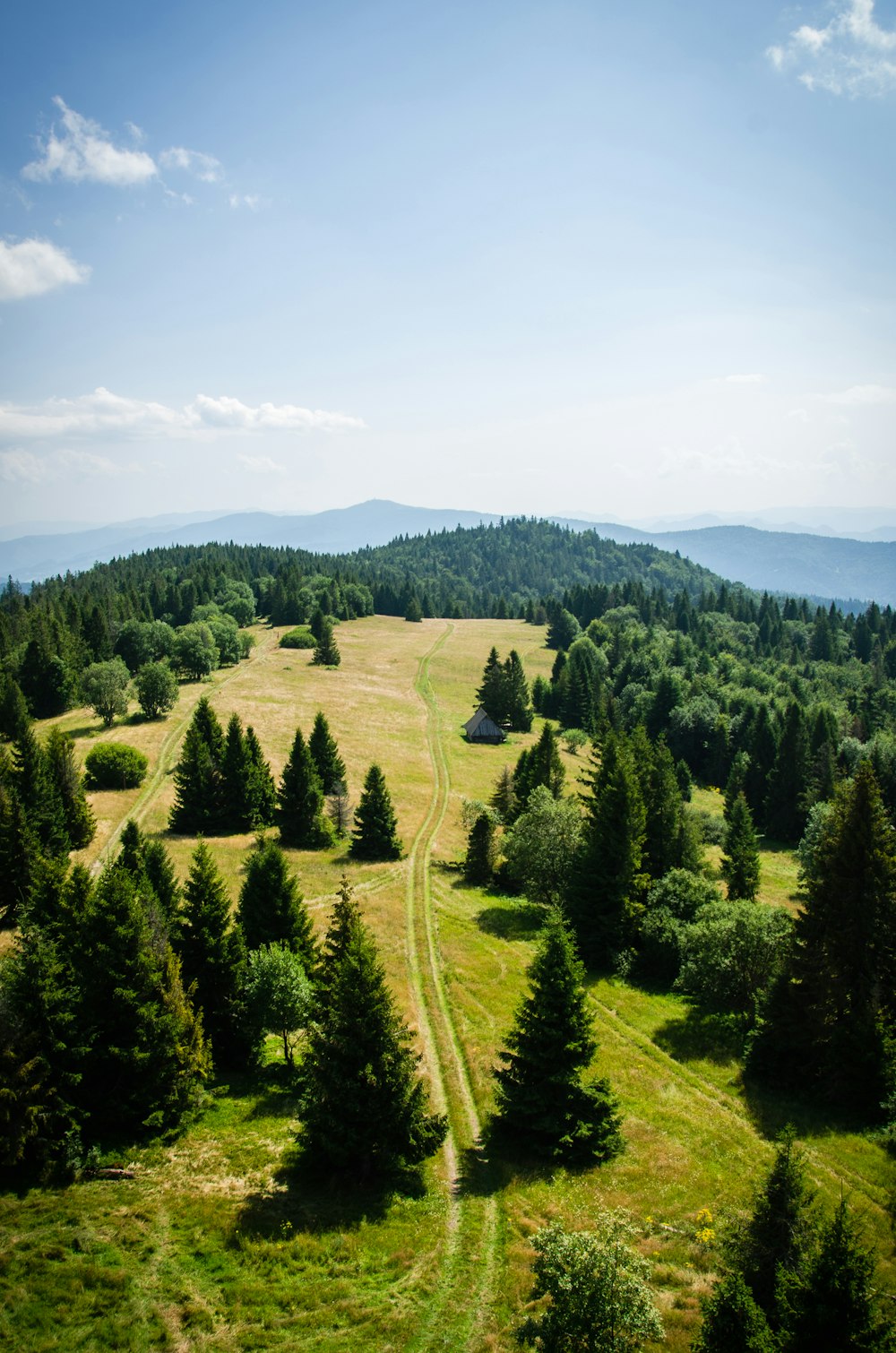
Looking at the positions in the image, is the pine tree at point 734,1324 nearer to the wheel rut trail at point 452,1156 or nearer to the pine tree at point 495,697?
the wheel rut trail at point 452,1156

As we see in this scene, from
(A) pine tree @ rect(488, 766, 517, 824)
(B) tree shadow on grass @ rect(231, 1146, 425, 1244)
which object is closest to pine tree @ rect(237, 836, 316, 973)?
(B) tree shadow on grass @ rect(231, 1146, 425, 1244)

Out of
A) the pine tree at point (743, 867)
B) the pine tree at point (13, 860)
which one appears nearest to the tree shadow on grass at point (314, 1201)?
the pine tree at point (13, 860)

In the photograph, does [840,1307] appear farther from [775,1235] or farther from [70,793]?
[70,793]

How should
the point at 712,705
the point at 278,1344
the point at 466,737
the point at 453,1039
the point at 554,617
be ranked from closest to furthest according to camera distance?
1. the point at 278,1344
2. the point at 453,1039
3. the point at 466,737
4. the point at 712,705
5. the point at 554,617

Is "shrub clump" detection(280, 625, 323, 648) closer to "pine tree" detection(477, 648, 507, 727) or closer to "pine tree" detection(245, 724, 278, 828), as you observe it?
"pine tree" detection(477, 648, 507, 727)

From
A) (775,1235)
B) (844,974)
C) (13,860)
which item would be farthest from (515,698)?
(775,1235)

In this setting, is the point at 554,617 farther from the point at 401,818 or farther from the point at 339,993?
the point at 339,993

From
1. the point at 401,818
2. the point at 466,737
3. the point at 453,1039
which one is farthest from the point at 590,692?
the point at 453,1039
